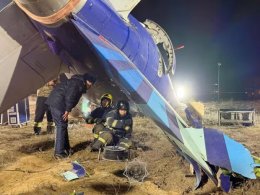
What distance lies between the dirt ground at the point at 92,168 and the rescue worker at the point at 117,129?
334 mm

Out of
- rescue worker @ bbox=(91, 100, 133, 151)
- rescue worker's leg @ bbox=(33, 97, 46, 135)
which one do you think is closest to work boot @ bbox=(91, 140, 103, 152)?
rescue worker @ bbox=(91, 100, 133, 151)

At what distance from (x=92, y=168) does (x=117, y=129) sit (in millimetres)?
1456

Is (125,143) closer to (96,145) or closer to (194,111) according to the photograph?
(96,145)

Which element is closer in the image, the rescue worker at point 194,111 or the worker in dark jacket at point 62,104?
the worker in dark jacket at point 62,104

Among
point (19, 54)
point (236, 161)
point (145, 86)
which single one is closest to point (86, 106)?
point (19, 54)

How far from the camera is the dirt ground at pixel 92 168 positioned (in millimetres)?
4738

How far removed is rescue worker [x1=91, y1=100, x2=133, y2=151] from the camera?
269 inches

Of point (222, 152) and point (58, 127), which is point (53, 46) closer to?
point (58, 127)

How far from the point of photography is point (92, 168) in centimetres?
591

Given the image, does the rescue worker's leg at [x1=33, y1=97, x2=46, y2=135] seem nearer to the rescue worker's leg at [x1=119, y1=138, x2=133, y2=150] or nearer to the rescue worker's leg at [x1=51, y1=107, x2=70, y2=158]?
the rescue worker's leg at [x1=51, y1=107, x2=70, y2=158]

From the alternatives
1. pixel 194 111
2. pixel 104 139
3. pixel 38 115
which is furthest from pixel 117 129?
pixel 194 111

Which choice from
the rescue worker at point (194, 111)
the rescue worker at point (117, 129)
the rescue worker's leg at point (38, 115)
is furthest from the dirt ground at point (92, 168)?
the rescue worker at point (194, 111)

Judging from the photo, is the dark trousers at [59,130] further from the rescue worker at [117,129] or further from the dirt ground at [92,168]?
the rescue worker at [117,129]

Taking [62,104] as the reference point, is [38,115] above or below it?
below
